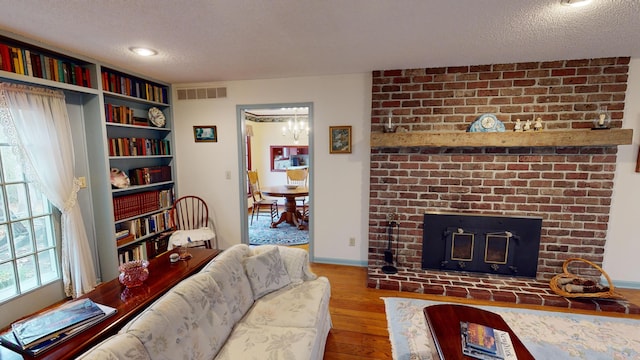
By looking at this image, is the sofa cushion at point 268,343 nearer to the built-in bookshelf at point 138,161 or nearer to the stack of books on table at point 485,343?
the stack of books on table at point 485,343

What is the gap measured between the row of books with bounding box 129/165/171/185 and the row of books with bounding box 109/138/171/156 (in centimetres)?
18

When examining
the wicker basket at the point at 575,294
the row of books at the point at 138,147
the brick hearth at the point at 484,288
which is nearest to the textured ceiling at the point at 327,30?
the row of books at the point at 138,147

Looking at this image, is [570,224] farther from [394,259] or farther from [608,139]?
[394,259]

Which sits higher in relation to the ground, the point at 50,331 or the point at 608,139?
the point at 608,139

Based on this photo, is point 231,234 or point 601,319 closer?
point 601,319

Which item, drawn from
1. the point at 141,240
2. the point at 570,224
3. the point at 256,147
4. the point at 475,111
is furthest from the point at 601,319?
the point at 256,147

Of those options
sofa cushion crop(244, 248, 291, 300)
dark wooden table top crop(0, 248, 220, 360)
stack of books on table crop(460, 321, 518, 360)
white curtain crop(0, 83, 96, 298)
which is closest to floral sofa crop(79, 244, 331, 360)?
sofa cushion crop(244, 248, 291, 300)

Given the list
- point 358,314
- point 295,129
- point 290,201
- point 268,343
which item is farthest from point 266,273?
point 295,129

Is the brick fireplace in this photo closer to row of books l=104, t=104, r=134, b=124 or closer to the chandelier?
row of books l=104, t=104, r=134, b=124

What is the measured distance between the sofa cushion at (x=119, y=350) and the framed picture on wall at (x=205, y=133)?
9.02 feet

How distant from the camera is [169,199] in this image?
3.59 metres

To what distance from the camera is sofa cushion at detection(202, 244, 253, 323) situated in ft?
5.43

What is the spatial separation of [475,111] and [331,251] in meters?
2.21

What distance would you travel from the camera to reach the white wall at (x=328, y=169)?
2.72 meters
